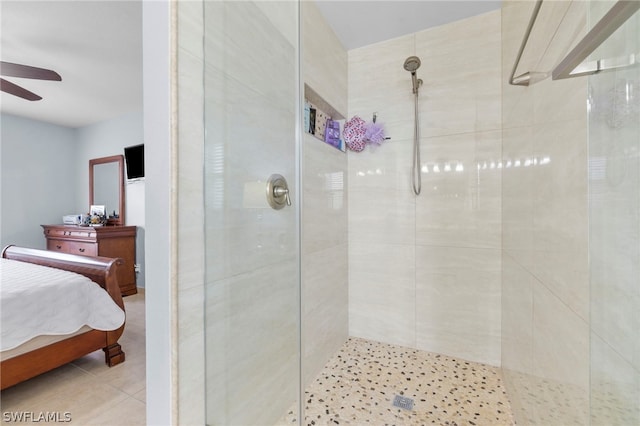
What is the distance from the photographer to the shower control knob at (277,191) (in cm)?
83

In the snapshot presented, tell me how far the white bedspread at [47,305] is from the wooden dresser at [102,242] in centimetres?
129

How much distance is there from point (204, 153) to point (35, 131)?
4.70 metres

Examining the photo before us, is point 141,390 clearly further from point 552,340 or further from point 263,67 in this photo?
point 552,340

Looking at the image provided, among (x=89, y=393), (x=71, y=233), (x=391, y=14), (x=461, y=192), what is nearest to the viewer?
(x=89, y=393)

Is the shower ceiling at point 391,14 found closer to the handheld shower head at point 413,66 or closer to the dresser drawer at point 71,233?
the handheld shower head at point 413,66

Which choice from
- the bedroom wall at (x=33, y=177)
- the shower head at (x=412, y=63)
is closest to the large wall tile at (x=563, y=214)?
the shower head at (x=412, y=63)

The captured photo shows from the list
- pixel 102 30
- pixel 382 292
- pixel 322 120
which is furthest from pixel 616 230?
pixel 102 30

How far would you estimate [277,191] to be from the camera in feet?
2.75

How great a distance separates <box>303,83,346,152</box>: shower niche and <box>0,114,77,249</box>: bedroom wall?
383 cm

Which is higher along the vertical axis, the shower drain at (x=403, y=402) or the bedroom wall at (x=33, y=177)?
the bedroom wall at (x=33, y=177)

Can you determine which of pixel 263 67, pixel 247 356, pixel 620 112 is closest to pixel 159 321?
pixel 247 356

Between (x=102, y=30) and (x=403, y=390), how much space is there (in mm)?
3327

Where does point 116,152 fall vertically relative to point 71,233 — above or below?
above

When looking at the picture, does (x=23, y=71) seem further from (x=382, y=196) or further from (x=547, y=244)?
(x=547, y=244)
